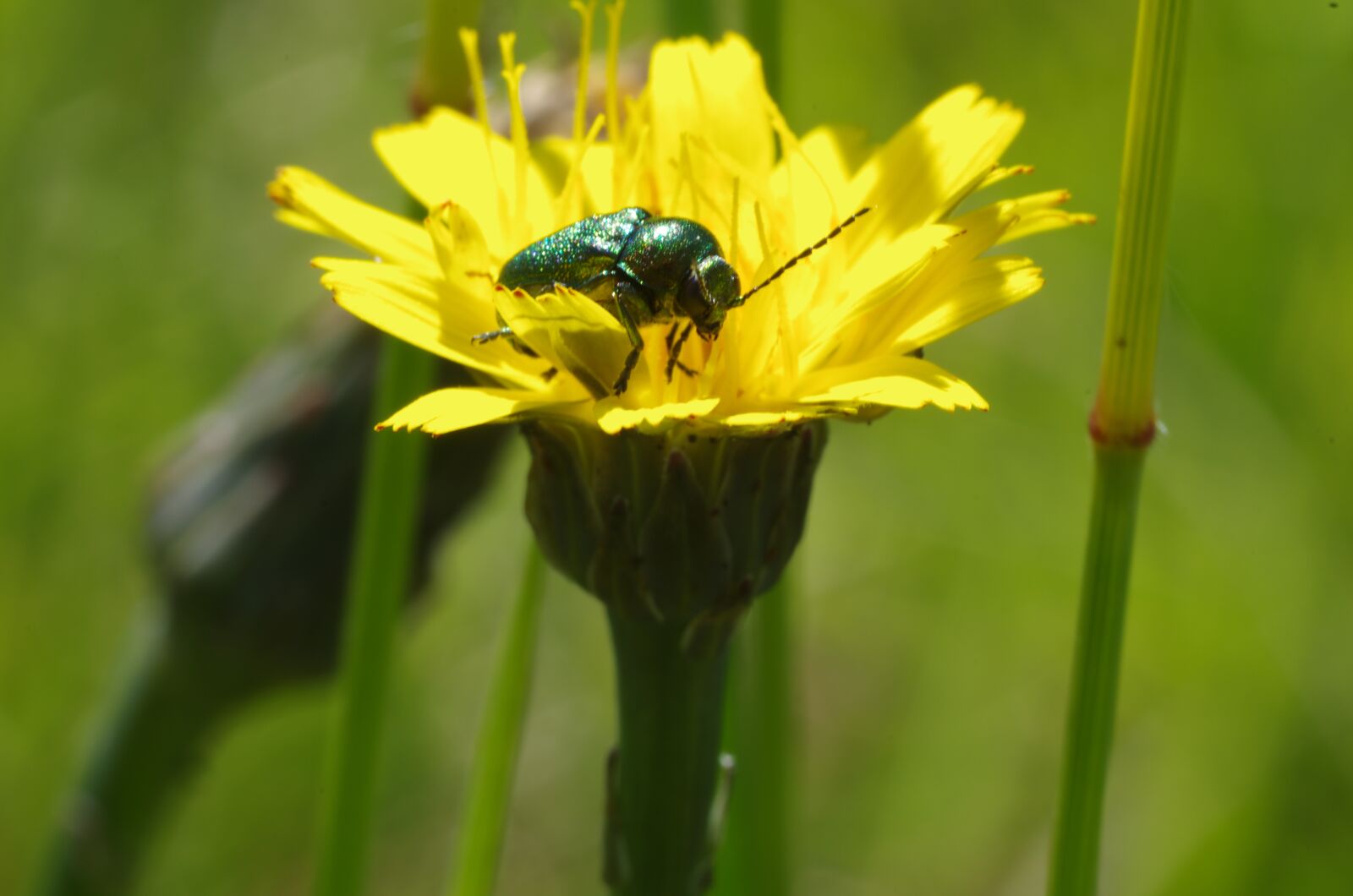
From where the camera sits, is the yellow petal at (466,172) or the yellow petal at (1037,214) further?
the yellow petal at (466,172)

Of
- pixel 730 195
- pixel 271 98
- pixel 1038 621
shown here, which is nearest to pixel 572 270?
pixel 730 195

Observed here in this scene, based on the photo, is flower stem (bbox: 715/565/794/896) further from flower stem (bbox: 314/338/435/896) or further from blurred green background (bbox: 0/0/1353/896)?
blurred green background (bbox: 0/0/1353/896)

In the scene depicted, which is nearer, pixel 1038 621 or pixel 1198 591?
pixel 1198 591

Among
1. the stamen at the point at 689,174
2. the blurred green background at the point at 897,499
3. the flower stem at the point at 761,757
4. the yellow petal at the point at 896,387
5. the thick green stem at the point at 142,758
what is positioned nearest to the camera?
the yellow petal at the point at 896,387

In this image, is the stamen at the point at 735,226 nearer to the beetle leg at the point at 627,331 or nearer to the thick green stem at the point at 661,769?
the beetle leg at the point at 627,331

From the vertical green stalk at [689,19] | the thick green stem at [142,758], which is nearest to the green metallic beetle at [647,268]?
the vertical green stalk at [689,19]

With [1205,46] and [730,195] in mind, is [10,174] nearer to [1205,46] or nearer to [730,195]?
[730,195]
